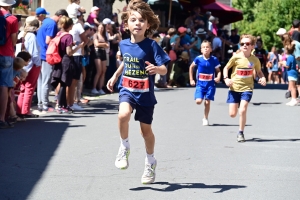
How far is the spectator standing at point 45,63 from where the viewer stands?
45.9ft

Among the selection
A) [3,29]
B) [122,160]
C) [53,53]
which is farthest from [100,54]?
[122,160]

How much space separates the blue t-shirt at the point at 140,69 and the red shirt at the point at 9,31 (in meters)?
4.43

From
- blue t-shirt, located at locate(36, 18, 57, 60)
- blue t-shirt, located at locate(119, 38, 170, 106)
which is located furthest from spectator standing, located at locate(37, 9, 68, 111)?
blue t-shirt, located at locate(119, 38, 170, 106)

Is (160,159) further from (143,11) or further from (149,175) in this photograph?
(143,11)

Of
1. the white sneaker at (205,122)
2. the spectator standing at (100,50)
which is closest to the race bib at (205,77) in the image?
the white sneaker at (205,122)

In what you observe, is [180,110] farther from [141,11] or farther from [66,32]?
[141,11]

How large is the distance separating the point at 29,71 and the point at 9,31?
1.69m

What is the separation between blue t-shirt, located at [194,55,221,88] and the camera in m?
13.2

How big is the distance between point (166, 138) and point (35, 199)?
454 cm

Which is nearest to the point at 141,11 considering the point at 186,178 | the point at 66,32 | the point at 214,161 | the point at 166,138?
the point at 186,178

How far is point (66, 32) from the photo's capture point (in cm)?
1402

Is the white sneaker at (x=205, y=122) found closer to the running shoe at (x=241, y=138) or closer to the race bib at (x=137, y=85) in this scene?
the running shoe at (x=241, y=138)

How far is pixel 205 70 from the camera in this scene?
1319 centimetres

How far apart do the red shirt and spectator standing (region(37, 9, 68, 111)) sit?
2364 millimetres
